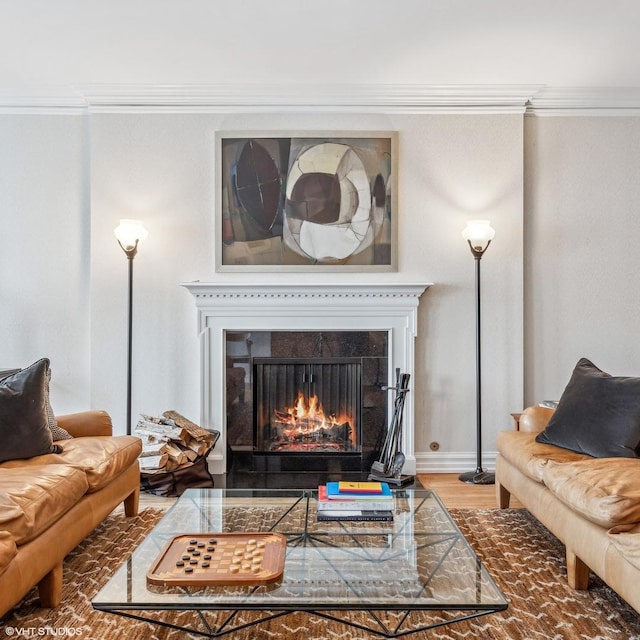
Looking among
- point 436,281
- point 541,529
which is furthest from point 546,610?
point 436,281

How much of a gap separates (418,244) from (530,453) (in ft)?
6.04

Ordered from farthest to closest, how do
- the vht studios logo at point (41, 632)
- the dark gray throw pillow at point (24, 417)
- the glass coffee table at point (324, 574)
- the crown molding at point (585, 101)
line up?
1. the crown molding at point (585, 101)
2. the dark gray throw pillow at point (24, 417)
3. the vht studios logo at point (41, 632)
4. the glass coffee table at point (324, 574)

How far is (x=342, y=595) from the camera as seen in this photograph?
1.67 m

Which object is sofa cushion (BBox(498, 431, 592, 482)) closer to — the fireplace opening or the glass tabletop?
the glass tabletop

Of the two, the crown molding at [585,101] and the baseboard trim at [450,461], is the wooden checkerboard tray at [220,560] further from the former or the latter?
the crown molding at [585,101]

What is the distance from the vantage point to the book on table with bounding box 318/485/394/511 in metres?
2.33

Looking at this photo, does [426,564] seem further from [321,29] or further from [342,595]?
[321,29]

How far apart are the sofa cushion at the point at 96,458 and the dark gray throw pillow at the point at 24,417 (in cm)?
5

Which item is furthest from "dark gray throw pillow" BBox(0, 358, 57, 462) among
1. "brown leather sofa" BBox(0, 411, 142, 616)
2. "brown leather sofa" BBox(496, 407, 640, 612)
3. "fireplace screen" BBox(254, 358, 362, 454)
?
"brown leather sofa" BBox(496, 407, 640, 612)

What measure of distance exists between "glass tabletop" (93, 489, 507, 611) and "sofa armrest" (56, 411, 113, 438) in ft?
2.62

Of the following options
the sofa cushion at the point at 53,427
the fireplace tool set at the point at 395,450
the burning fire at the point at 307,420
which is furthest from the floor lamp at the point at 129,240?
the fireplace tool set at the point at 395,450

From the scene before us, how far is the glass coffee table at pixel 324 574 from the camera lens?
162 centimetres

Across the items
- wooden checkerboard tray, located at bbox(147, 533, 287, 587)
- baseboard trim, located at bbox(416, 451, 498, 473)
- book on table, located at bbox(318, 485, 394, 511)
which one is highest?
book on table, located at bbox(318, 485, 394, 511)

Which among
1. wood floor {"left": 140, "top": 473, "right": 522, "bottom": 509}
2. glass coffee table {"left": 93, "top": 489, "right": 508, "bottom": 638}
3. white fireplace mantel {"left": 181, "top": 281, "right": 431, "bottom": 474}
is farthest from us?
white fireplace mantel {"left": 181, "top": 281, "right": 431, "bottom": 474}
